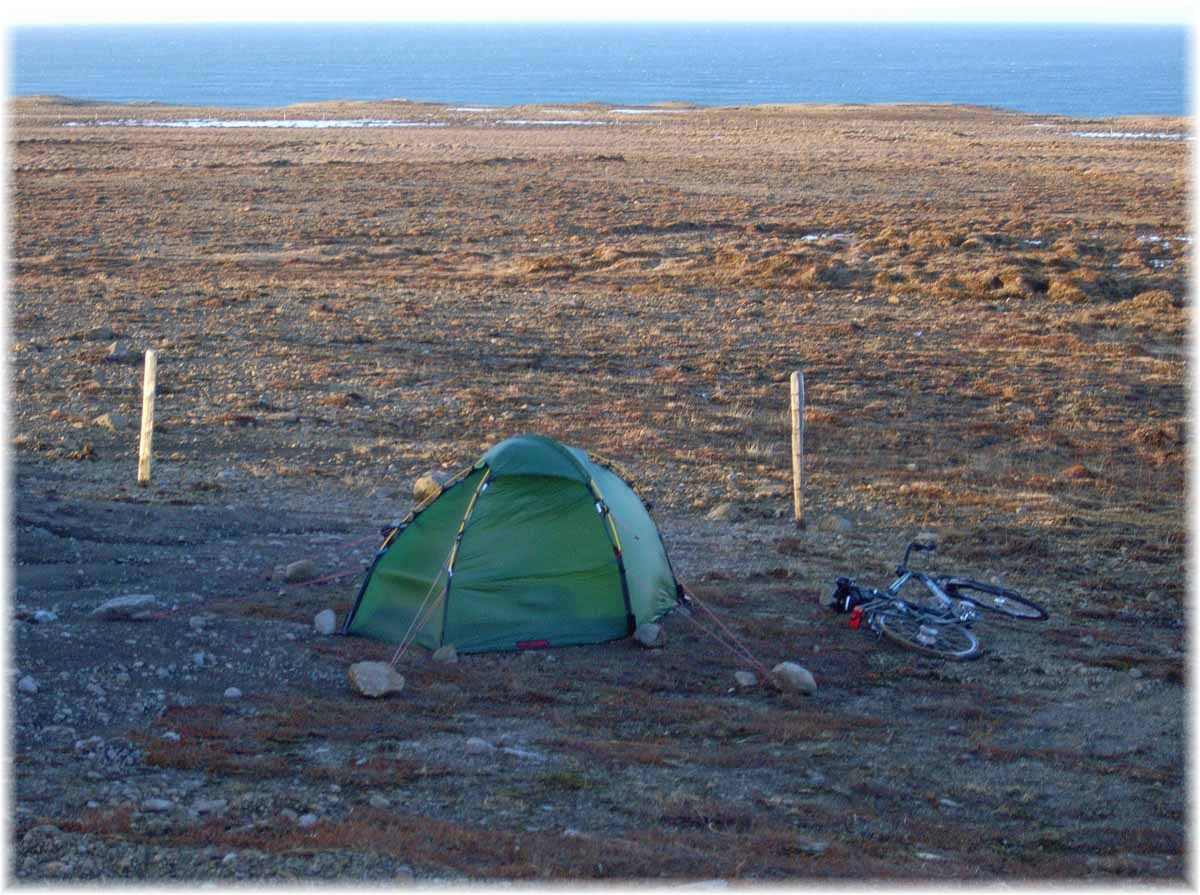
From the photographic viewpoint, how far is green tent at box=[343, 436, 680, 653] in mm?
9352

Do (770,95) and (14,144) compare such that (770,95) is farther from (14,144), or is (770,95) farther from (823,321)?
(823,321)

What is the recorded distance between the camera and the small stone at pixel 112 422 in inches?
586

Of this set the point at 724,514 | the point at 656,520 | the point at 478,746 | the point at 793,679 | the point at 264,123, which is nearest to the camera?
the point at 478,746

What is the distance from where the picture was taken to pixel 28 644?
8.35 m

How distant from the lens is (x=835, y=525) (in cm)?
1227

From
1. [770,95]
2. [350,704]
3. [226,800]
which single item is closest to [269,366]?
[350,704]

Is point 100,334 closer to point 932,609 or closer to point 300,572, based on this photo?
point 300,572

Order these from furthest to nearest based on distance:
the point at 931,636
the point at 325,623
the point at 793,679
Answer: the point at 931,636
the point at 325,623
the point at 793,679

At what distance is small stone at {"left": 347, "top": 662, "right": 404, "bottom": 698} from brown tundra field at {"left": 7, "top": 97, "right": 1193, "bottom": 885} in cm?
12

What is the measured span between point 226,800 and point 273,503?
625 centimetres

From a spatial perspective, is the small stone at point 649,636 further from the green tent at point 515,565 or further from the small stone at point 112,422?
the small stone at point 112,422

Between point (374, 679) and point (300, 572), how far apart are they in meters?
2.23

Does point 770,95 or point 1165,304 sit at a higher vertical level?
point 770,95

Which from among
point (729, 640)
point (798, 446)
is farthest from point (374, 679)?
point (798, 446)
